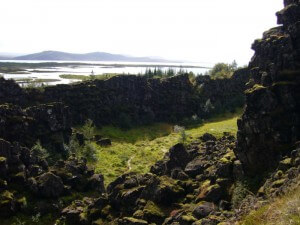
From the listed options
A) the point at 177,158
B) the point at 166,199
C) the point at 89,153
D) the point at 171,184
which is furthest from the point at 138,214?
the point at 89,153

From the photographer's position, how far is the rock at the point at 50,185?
8688cm

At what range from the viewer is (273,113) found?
66.3 meters

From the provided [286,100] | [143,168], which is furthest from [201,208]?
[143,168]

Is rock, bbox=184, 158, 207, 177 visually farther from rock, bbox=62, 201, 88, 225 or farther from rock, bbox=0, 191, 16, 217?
rock, bbox=0, 191, 16, 217

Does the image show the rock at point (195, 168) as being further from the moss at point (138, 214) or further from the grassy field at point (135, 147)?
the grassy field at point (135, 147)

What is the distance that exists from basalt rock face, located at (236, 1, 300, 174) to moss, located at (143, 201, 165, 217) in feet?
54.8

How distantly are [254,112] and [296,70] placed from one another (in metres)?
12.6

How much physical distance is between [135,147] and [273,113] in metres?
104

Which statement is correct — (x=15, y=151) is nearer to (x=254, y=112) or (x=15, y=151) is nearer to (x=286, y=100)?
(x=254, y=112)

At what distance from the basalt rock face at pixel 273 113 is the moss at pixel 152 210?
16706mm

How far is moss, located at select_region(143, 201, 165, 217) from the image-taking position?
6331 cm

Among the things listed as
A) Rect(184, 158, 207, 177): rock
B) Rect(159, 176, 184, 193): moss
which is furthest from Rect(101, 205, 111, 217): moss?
Rect(184, 158, 207, 177): rock

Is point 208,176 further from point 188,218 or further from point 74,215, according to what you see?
point 74,215

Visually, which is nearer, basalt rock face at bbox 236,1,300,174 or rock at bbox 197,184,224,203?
rock at bbox 197,184,224,203
